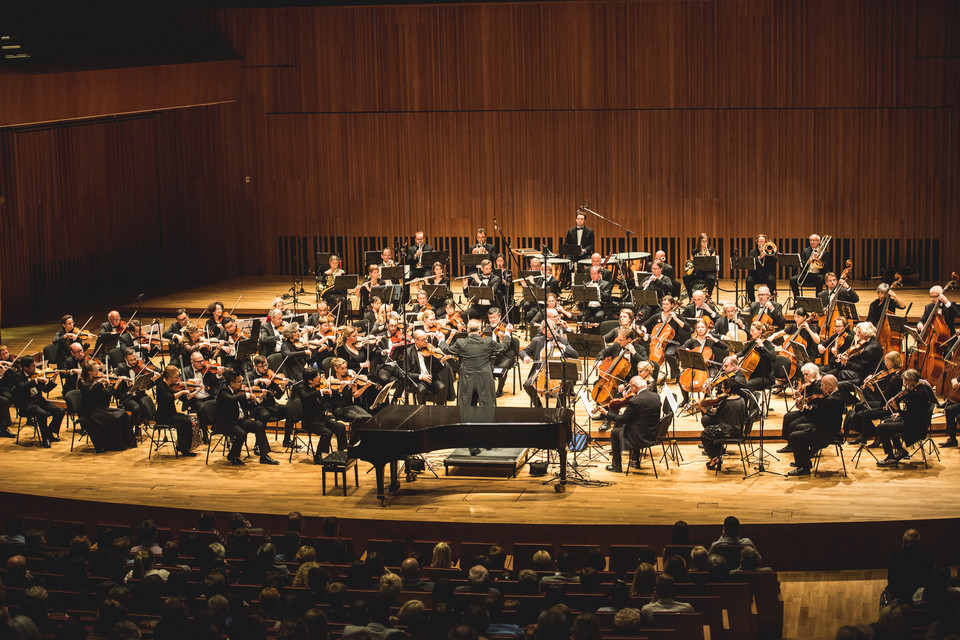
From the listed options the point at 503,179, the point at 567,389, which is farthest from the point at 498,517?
the point at 503,179

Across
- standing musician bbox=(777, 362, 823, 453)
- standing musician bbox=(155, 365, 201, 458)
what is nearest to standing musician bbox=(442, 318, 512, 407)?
standing musician bbox=(155, 365, 201, 458)

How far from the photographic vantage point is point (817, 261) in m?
14.5

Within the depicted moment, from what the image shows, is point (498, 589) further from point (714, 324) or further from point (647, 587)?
point (714, 324)

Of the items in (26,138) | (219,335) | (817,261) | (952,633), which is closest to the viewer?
(952,633)

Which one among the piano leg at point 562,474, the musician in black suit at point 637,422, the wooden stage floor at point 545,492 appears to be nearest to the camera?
the wooden stage floor at point 545,492

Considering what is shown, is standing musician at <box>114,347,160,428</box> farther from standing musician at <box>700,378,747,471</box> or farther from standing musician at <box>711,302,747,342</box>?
standing musician at <box>711,302,747,342</box>

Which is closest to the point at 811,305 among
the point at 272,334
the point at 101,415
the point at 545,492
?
the point at 545,492

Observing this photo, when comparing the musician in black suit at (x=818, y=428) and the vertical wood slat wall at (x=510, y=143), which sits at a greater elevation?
the vertical wood slat wall at (x=510, y=143)

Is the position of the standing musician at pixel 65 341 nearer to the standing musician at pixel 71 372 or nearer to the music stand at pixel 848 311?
the standing musician at pixel 71 372

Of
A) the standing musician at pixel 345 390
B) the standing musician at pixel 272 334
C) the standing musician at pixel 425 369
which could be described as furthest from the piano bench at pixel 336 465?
the standing musician at pixel 272 334

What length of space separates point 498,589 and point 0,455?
270 inches

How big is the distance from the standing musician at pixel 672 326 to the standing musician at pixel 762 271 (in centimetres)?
291

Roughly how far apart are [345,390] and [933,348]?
616 centimetres

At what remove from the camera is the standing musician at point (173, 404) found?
10992mm
